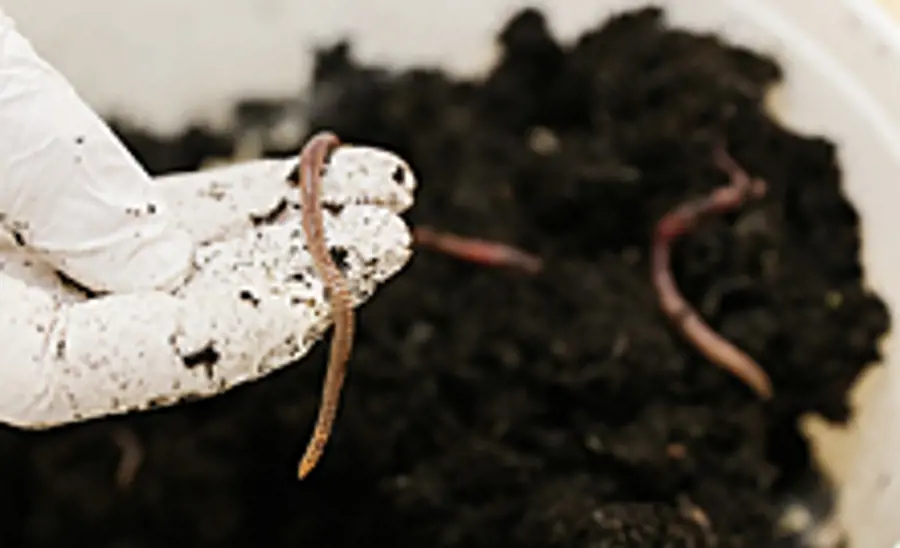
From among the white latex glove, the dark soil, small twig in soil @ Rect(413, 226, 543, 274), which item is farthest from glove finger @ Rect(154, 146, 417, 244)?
small twig in soil @ Rect(413, 226, 543, 274)

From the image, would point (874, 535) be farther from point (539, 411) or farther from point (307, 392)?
point (307, 392)

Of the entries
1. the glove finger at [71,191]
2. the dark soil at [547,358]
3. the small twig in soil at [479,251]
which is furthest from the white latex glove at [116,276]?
the small twig in soil at [479,251]

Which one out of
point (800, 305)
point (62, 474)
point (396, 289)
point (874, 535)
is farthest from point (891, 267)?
point (62, 474)

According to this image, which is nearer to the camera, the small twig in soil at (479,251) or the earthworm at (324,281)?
the earthworm at (324,281)

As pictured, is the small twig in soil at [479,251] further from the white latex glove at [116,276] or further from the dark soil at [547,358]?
the white latex glove at [116,276]

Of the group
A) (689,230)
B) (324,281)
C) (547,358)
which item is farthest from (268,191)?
(689,230)

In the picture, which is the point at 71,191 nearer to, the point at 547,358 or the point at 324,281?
the point at 324,281
